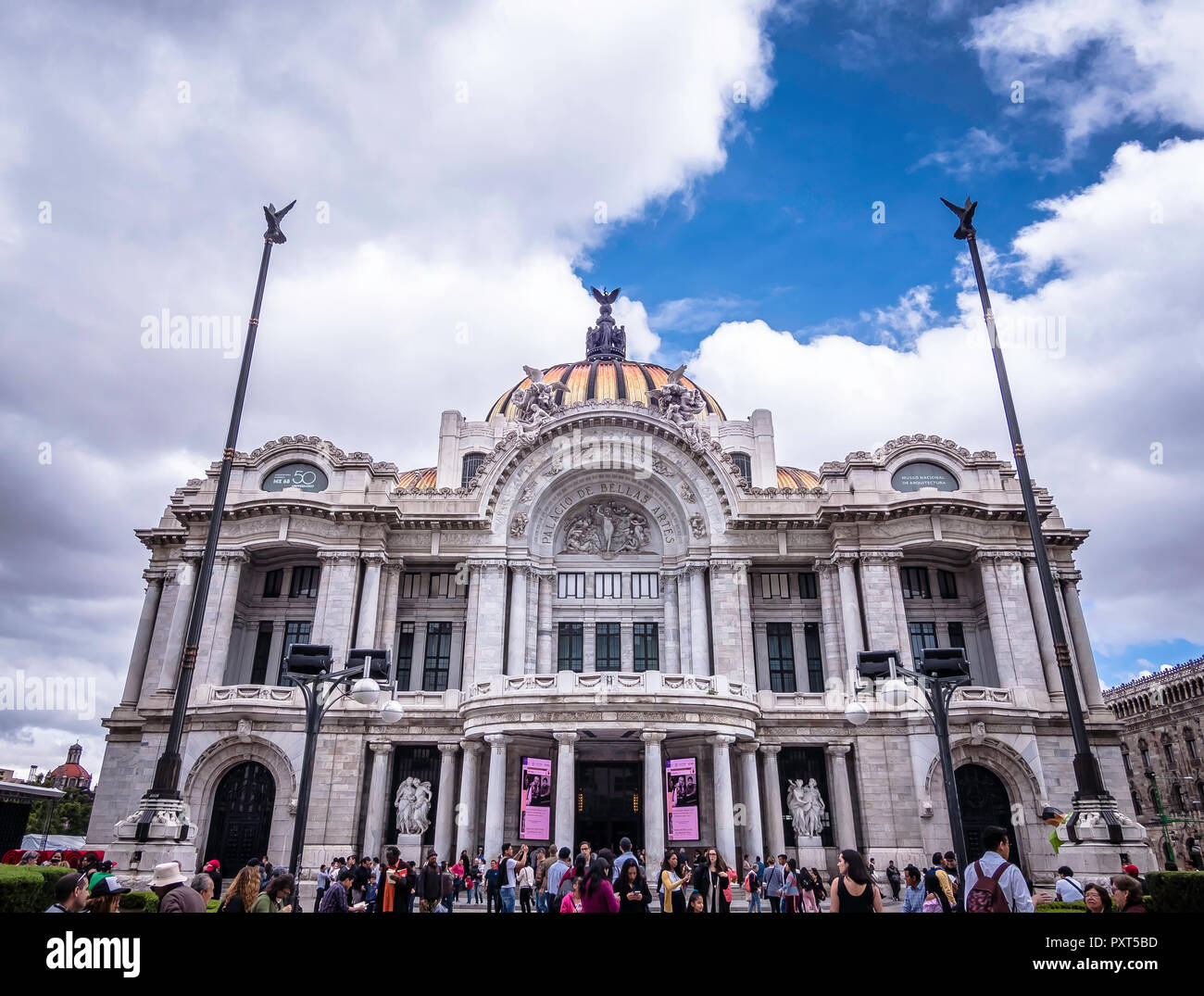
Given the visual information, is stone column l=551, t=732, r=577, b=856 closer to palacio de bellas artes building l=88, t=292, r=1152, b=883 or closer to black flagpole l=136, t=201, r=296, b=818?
palacio de bellas artes building l=88, t=292, r=1152, b=883

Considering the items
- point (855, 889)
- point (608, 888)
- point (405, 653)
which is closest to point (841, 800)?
point (405, 653)

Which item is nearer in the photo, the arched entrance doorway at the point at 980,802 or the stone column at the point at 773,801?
the arched entrance doorway at the point at 980,802

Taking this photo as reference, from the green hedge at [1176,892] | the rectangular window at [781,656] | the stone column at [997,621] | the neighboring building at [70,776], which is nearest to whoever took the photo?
the green hedge at [1176,892]

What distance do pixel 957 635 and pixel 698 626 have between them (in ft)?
42.7

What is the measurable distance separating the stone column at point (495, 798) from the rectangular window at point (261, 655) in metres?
13.6

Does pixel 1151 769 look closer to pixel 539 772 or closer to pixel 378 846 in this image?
pixel 539 772

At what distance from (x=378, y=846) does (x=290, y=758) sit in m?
5.36

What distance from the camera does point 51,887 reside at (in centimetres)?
1477

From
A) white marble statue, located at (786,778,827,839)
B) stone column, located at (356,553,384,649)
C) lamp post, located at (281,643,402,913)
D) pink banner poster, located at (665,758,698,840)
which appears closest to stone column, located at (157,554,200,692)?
stone column, located at (356,553,384,649)

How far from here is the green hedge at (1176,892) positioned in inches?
588

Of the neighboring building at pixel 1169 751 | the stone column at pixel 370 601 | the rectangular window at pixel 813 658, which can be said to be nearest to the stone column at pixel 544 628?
the stone column at pixel 370 601

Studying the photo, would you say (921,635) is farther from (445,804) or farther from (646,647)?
(445,804)

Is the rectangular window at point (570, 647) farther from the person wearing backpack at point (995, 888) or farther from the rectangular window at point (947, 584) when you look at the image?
the person wearing backpack at point (995, 888)

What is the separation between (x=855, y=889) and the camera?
7945 millimetres
